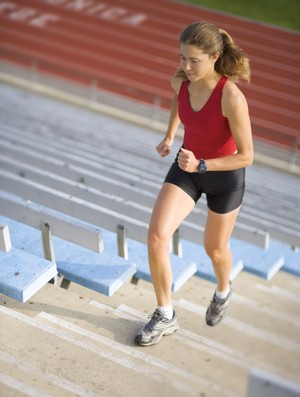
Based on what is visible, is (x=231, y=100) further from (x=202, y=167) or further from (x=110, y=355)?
(x=110, y=355)

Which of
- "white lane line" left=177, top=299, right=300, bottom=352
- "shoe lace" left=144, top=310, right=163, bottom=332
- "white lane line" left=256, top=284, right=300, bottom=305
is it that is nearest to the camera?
"shoe lace" left=144, top=310, right=163, bottom=332

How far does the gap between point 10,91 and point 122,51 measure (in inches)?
222

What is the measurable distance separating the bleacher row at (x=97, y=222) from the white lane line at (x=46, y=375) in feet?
1.16

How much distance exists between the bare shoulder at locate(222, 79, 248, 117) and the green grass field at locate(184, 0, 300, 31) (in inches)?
657

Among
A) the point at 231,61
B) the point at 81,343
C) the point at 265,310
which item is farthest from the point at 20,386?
the point at 265,310

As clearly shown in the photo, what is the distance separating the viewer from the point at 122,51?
18.0 m

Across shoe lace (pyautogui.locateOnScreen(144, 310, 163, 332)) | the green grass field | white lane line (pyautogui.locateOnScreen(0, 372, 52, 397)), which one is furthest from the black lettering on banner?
white lane line (pyautogui.locateOnScreen(0, 372, 52, 397))

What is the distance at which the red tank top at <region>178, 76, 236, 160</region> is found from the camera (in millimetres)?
3561

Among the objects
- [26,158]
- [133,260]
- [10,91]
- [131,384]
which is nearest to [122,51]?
[10,91]

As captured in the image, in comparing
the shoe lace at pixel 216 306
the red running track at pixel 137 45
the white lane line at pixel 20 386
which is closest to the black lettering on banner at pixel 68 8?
the red running track at pixel 137 45

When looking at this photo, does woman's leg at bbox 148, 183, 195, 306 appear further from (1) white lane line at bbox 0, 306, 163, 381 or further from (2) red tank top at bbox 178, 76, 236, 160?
(1) white lane line at bbox 0, 306, 163, 381

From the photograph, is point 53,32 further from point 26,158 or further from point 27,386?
point 27,386

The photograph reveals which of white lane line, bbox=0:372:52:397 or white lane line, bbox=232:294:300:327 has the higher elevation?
white lane line, bbox=0:372:52:397

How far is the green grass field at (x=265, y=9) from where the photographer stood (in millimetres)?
19859
